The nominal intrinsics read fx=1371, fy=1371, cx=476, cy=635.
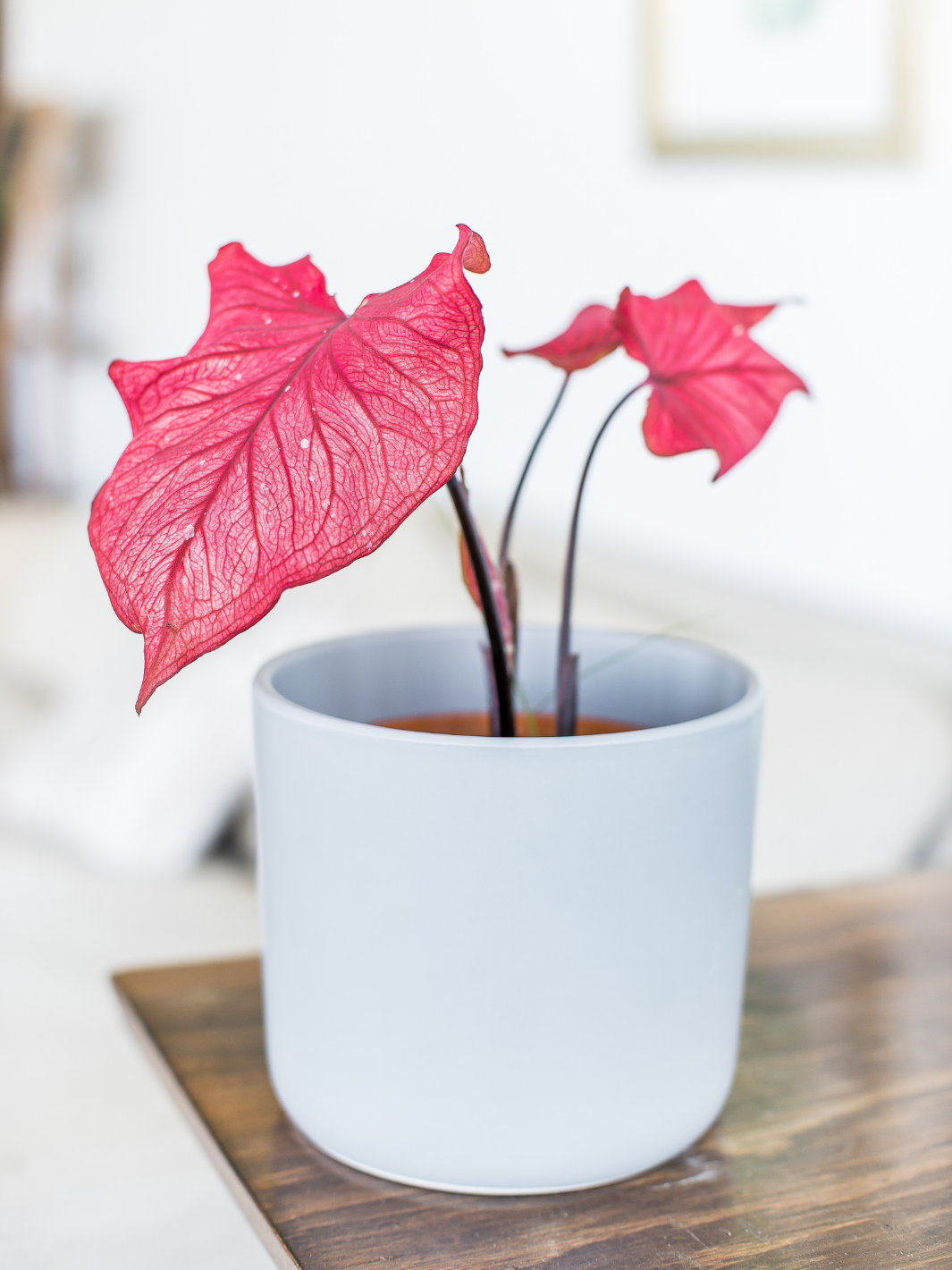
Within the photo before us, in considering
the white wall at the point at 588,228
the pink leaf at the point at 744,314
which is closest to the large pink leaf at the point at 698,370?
the pink leaf at the point at 744,314

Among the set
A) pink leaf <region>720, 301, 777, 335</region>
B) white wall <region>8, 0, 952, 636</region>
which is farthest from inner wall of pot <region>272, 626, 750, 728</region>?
white wall <region>8, 0, 952, 636</region>

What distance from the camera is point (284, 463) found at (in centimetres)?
33

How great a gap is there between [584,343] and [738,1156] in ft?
0.91

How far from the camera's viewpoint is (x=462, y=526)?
0.39 metres

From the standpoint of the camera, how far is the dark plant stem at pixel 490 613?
1.30 feet

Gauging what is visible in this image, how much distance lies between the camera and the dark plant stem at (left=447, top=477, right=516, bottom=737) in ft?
1.30

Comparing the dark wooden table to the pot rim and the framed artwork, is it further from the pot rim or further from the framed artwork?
the framed artwork

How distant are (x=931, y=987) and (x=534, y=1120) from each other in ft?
0.88

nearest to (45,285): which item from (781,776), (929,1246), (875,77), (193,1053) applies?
(875,77)

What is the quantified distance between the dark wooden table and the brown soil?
5.7 inches

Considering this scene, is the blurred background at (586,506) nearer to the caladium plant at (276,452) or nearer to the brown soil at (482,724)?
the brown soil at (482,724)

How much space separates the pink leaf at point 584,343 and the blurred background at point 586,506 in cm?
30

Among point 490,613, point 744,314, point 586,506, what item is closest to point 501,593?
point 490,613

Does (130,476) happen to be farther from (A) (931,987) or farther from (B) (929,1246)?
(A) (931,987)
